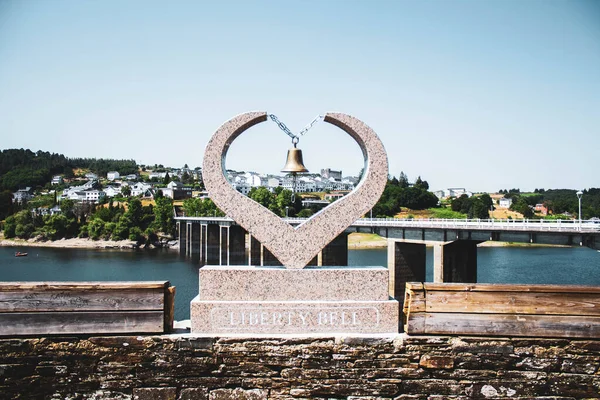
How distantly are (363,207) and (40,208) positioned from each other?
166 meters

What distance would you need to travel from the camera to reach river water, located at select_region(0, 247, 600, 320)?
49.6 meters

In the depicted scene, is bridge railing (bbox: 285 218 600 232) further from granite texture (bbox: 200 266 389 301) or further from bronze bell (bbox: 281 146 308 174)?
granite texture (bbox: 200 266 389 301)

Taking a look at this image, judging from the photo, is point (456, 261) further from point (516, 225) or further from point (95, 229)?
point (95, 229)

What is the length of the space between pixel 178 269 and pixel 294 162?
191 feet

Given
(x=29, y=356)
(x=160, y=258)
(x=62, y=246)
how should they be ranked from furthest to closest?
1. (x=62, y=246)
2. (x=160, y=258)
3. (x=29, y=356)

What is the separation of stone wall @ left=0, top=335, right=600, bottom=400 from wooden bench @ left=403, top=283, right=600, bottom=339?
6.0 inches

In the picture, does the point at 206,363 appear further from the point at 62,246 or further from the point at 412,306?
the point at 62,246

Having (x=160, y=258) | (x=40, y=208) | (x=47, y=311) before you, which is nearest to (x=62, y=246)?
(x=160, y=258)

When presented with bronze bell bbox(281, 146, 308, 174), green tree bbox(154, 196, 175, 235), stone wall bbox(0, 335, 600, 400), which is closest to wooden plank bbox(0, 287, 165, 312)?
stone wall bbox(0, 335, 600, 400)

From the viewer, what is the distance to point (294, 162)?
1054 cm

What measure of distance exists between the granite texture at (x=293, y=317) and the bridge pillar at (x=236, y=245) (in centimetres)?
6824

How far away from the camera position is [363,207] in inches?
→ 314

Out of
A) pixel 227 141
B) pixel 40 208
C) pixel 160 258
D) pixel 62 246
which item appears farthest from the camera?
pixel 40 208

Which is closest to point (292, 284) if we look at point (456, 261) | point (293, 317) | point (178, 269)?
point (293, 317)
